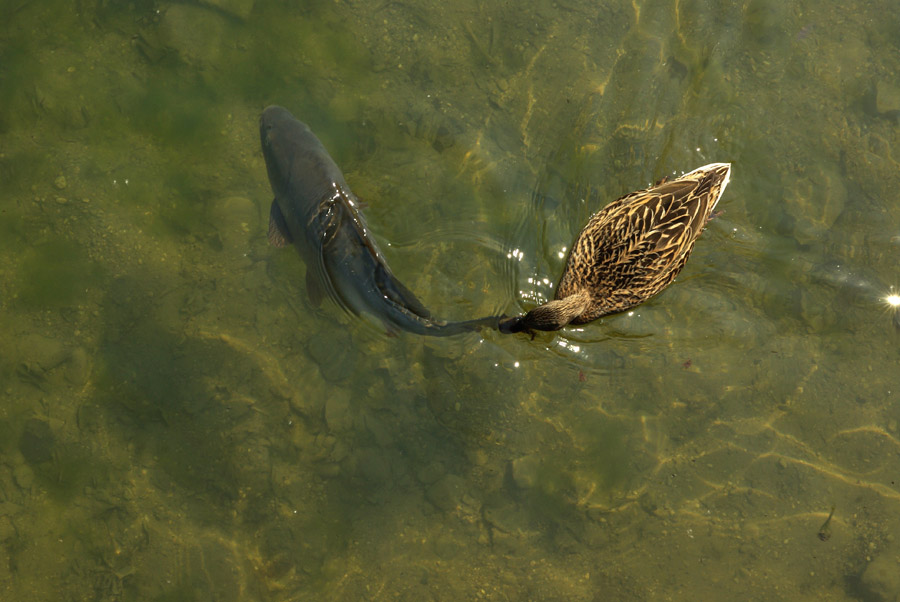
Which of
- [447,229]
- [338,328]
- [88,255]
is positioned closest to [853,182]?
[447,229]

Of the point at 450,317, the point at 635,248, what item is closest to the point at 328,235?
the point at 450,317

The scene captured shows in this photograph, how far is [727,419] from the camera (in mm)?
6551

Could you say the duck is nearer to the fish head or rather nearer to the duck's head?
the duck's head

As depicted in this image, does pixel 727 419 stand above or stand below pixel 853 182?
below

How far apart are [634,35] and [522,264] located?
9.44ft

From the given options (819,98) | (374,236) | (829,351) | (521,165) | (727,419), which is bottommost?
(727,419)

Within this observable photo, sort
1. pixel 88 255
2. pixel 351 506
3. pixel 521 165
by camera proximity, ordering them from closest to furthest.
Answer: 1. pixel 351 506
2. pixel 88 255
3. pixel 521 165

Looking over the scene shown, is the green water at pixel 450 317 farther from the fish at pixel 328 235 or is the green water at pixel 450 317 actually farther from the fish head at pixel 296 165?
the fish head at pixel 296 165

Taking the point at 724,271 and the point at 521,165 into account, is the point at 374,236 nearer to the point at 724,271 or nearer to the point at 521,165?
the point at 521,165

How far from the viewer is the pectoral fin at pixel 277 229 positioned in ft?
21.4

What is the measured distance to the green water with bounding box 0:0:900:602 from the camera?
6160 millimetres

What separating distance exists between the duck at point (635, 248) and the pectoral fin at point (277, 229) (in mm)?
2210

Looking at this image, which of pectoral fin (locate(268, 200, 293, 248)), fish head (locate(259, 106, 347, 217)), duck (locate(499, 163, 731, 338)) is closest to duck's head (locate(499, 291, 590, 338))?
duck (locate(499, 163, 731, 338))

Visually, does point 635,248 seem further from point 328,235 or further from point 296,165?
point 296,165
